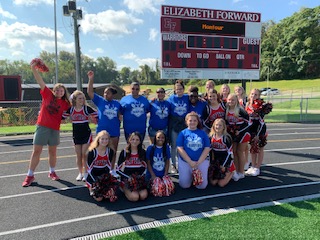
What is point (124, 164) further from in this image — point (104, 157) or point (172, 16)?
point (172, 16)

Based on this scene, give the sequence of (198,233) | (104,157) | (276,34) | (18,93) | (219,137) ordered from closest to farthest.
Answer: (198,233) → (104,157) → (219,137) → (18,93) → (276,34)

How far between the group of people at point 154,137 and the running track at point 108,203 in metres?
0.24

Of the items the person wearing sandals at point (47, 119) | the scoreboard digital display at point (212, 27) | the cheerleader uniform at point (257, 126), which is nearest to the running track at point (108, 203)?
the person wearing sandals at point (47, 119)

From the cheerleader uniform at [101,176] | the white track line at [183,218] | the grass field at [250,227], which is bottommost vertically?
the white track line at [183,218]

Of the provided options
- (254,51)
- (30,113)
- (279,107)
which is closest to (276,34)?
(279,107)

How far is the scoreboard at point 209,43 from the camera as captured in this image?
15578 millimetres

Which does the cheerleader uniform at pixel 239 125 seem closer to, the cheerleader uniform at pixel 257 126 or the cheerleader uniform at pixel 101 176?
the cheerleader uniform at pixel 257 126

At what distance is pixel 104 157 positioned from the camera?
15.9 feet

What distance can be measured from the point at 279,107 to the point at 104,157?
98.7 ft

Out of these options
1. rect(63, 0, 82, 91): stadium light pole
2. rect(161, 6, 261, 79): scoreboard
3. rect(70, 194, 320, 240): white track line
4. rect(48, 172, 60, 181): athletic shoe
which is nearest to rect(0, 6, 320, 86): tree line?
rect(63, 0, 82, 91): stadium light pole

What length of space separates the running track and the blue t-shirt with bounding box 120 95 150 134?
4.54ft

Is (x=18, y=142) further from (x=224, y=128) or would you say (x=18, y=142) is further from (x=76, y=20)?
(x=76, y=20)

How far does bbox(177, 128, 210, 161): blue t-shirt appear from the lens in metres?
5.19

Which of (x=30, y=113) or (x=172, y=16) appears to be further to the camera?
(x=30, y=113)
